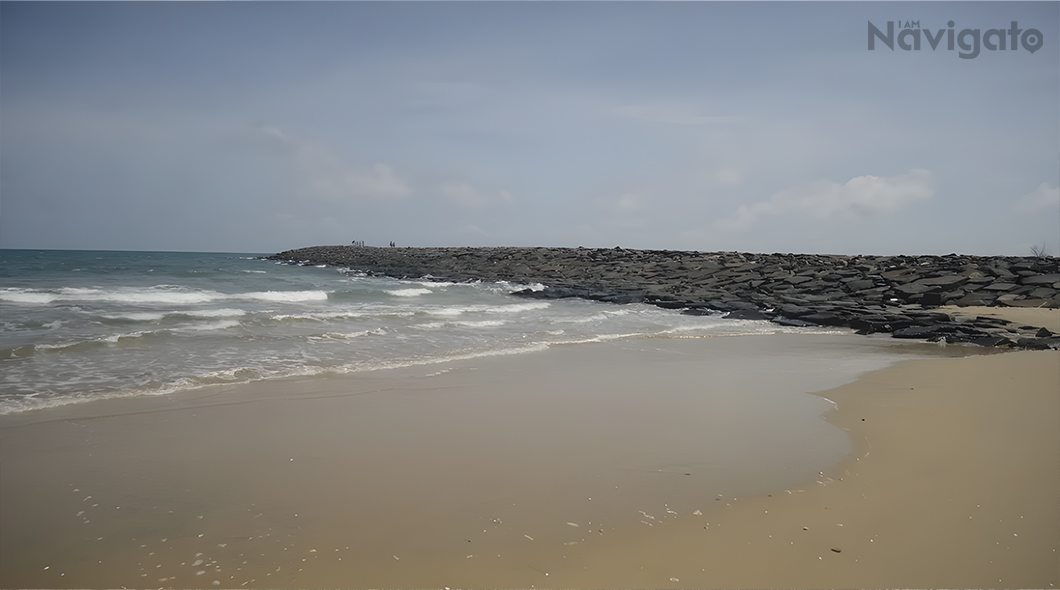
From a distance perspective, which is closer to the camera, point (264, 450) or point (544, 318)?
point (264, 450)

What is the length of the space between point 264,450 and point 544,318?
9.72 meters

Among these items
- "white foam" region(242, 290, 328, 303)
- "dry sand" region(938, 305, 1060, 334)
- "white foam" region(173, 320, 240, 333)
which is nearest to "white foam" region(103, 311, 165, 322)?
"white foam" region(173, 320, 240, 333)

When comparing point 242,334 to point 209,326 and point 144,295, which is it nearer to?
point 209,326

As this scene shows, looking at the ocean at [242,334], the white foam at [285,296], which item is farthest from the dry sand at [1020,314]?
the white foam at [285,296]

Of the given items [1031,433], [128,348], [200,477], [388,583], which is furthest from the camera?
[128,348]

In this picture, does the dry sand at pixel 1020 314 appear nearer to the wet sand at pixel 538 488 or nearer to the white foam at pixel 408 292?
the wet sand at pixel 538 488

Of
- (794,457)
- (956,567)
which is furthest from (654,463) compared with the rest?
(956,567)

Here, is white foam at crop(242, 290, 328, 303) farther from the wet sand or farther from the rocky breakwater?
the wet sand

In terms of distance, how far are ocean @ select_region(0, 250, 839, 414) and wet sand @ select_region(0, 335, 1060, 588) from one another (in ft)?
3.88

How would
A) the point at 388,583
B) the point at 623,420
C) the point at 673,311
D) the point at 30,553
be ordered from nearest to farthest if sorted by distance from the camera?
the point at 388,583 → the point at 30,553 → the point at 623,420 → the point at 673,311

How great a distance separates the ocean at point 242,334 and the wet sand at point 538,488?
118 cm

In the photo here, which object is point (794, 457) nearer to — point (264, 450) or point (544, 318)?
point (264, 450)

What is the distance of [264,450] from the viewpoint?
12.6ft

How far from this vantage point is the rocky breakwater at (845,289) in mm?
10609
